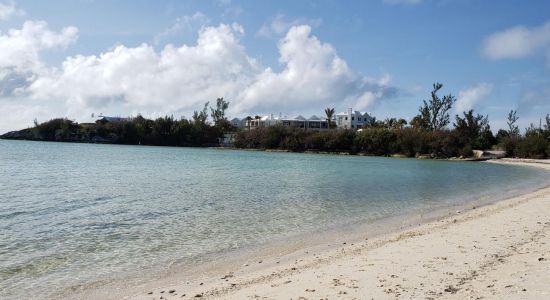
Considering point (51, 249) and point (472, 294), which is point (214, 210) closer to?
point (51, 249)

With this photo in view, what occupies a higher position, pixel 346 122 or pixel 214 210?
pixel 346 122

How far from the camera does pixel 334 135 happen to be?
11988 cm

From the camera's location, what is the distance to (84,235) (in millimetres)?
13859

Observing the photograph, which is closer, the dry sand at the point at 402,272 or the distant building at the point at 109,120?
the dry sand at the point at 402,272

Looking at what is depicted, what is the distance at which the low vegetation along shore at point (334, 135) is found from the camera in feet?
330

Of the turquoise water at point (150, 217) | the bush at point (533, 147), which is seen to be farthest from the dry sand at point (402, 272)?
the bush at point (533, 147)

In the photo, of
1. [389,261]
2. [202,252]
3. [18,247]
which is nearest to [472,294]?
[389,261]

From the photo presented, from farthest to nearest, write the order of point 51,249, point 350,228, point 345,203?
point 345,203
point 350,228
point 51,249

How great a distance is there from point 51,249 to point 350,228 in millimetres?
9412

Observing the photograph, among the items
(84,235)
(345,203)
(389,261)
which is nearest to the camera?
(389,261)

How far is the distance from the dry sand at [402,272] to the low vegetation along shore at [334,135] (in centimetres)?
9022

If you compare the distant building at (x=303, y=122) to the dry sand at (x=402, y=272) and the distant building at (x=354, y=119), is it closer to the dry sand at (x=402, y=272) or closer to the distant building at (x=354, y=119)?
the distant building at (x=354, y=119)

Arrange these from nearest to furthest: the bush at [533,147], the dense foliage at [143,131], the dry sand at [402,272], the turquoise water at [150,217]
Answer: the dry sand at [402,272] → the turquoise water at [150,217] → the bush at [533,147] → the dense foliage at [143,131]

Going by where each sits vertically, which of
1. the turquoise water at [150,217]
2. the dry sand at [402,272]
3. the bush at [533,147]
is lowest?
the turquoise water at [150,217]
